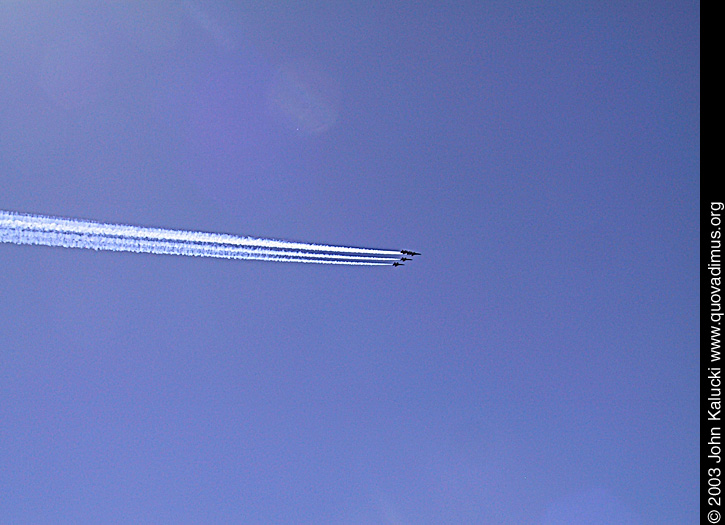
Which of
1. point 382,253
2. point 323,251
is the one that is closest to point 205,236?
point 323,251

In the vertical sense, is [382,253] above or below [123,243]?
above

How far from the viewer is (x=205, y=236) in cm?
2014

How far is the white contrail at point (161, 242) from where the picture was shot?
16.8 meters

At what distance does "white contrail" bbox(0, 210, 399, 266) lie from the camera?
16812mm

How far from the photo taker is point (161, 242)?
1898 centimetres
